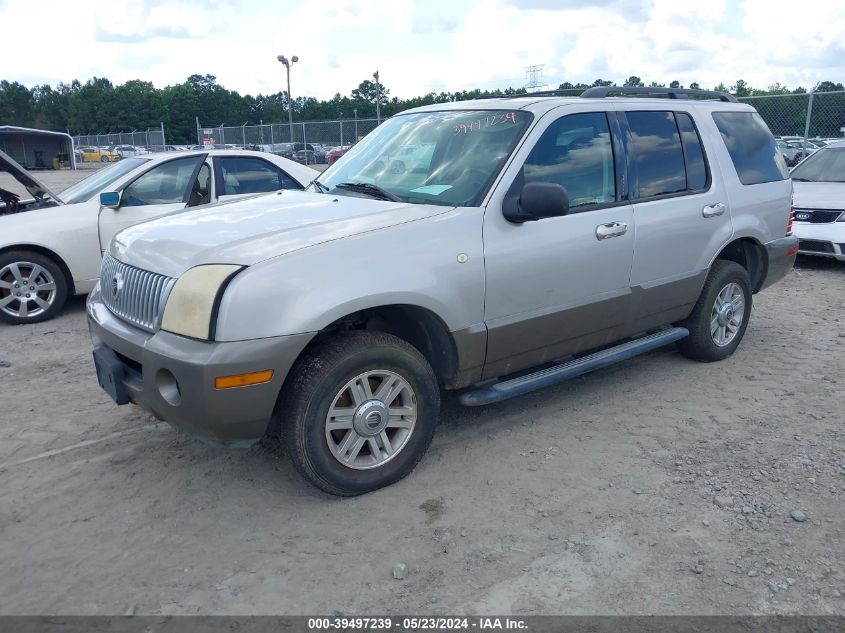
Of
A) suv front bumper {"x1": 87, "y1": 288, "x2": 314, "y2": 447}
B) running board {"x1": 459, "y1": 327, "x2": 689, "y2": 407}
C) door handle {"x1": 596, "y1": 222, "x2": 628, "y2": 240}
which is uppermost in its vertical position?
door handle {"x1": 596, "y1": 222, "x2": 628, "y2": 240}

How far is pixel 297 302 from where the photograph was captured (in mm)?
3197

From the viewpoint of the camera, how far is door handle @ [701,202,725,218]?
5061 mm

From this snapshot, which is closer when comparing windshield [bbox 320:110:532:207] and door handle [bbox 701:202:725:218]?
windshield [bbox 320:110:532:207]

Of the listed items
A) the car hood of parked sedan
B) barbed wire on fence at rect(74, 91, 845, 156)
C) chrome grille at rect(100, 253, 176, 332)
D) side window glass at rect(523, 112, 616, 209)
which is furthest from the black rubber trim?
barbed wire on fence at rect(74, 91, 845, 156)

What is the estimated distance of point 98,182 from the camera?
25.0ft

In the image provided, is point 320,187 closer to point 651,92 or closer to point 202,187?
point 651,92

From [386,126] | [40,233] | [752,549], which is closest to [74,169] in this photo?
[40,233]

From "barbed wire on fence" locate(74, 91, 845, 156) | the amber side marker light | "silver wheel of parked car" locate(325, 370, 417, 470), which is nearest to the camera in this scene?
the amber side marker light

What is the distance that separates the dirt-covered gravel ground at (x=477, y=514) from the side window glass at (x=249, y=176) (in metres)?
3.20

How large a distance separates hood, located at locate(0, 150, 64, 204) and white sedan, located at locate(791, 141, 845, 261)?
877cm

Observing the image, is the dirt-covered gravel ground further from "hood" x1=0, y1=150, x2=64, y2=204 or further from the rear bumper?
"hood" x1=0, y1=150, x2=64, y2=204

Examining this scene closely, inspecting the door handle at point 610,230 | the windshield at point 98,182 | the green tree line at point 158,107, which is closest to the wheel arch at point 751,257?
the door handle at point 610,230

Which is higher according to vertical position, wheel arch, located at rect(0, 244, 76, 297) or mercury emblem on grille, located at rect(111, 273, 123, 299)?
mercury emblem on grille, located at rect(111, 273, 123, 299)

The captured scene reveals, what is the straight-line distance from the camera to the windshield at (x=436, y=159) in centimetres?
402
